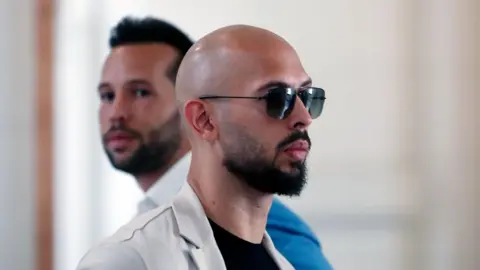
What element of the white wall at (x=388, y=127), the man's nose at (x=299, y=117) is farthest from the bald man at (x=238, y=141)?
the white wall at (x=388, y=127)

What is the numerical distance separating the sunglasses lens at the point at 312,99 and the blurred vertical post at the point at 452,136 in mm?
713

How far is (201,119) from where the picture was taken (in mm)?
725

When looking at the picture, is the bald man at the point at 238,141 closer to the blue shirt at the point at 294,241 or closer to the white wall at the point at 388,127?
the blue shirt at the point at 294,241

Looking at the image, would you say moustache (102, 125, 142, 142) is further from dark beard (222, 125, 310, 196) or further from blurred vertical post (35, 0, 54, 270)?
blurred vertical post (35, 0, 54, 270)

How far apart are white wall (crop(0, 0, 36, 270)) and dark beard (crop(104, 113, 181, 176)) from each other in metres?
0.58

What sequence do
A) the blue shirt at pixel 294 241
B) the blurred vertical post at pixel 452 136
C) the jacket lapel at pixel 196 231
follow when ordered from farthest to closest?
the blurred vertical post at pixel 452 136 → the blue shirt at pixel 294 241 → the jacket lapel at pixel 196 231

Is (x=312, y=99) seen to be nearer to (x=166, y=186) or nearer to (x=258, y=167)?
(x=258, y=167)

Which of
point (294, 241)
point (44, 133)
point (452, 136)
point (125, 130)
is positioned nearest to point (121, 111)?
point (125, 130)

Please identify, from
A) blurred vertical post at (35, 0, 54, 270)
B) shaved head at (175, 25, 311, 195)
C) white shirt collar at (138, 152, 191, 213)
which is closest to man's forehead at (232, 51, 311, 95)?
shaved head at (175, 25, 311, 195)

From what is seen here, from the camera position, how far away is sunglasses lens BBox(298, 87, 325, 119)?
2.33ft

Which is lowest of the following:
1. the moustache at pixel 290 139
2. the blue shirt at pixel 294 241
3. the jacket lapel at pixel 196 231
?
the blue shirt at pixel 294 241

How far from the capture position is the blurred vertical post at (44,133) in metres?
1.59

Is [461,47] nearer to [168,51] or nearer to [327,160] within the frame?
[327,160]

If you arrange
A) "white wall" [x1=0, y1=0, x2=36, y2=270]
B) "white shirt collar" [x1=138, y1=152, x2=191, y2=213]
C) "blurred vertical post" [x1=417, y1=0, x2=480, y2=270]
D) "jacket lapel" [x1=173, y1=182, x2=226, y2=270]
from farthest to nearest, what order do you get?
"white wall" [x1=0, y1=0, x2=36, y2=270], "blurred vertical post" [x1=417, y1=0, x2=480, y2=270], "white shirt collar" [x1=138, y1=152, x2=191, y2=213], "jacket lapel" [x1=173, y1=182, x2=226, y2=270]
